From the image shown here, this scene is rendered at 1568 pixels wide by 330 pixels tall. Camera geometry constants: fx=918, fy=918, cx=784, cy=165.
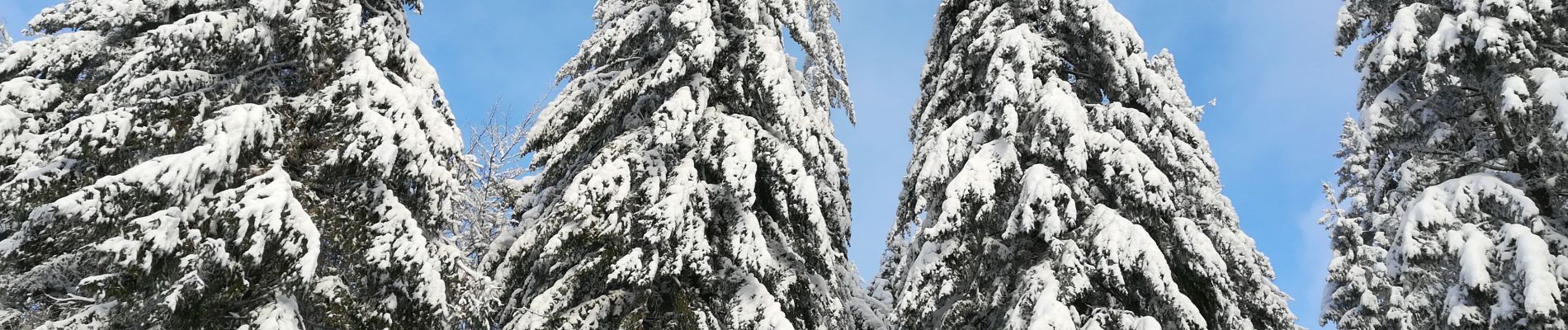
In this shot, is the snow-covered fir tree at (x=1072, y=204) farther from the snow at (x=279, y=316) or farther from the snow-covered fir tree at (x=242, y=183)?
the snow at (x=279, y=316)

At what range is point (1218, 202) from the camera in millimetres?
11859

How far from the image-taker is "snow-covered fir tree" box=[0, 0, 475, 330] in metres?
8.49

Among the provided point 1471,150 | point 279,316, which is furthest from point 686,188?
point 1471,150

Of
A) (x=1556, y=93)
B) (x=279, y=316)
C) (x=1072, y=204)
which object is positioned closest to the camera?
(x=279, y=316)

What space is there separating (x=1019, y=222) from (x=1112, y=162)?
1.34m

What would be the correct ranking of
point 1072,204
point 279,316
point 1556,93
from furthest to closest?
point 1072,204
point 1556,93
point 279,316

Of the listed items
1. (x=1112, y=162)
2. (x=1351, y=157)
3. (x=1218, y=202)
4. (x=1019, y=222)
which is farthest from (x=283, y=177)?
(x=1351, y=157)

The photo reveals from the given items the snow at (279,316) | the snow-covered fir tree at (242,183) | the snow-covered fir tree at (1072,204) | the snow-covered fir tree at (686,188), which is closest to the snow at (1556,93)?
the snow-covered fir tree at (1072,204)

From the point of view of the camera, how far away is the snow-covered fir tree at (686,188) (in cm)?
1077

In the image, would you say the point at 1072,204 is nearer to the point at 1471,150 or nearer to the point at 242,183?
the point at 1471,150

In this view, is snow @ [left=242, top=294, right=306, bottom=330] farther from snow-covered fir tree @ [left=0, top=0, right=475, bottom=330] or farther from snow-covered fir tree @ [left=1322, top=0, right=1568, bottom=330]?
snow-covered fir tree @ [left=1322, top=0, right=1568, bottom=330]

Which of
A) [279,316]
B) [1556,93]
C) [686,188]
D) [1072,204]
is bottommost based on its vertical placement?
[279,316]

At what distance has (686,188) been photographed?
11.0 meters

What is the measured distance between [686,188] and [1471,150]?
970 cm
